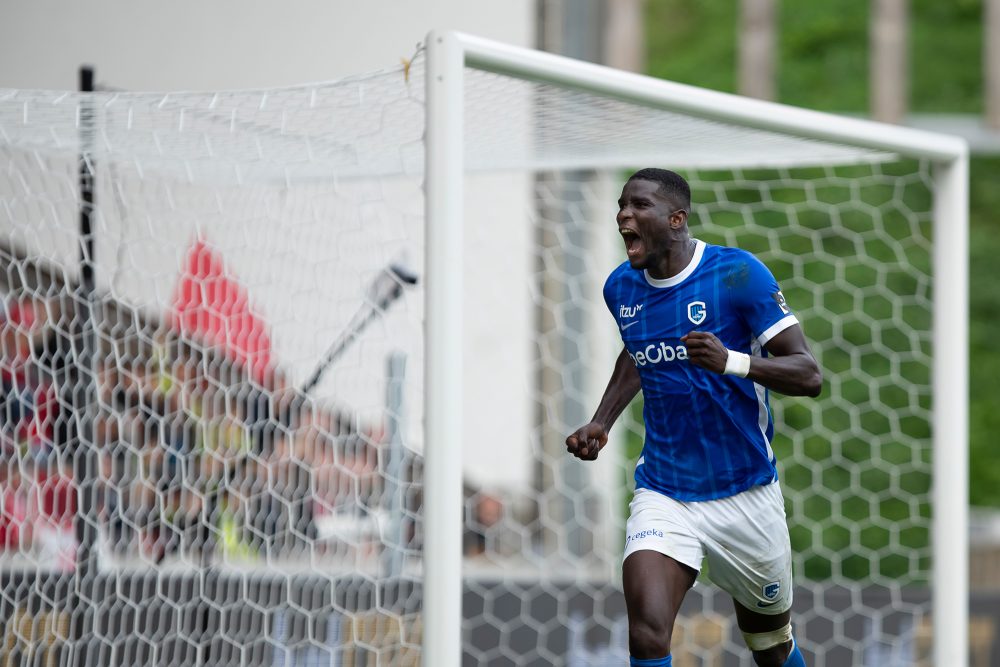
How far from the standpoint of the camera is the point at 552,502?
7.69 meters

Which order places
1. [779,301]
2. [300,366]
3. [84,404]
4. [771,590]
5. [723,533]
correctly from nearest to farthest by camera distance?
[779,301] → [723,533] → [771,590] → [84,404] → [300,366]

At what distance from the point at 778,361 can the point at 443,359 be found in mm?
845

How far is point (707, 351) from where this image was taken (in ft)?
7.84

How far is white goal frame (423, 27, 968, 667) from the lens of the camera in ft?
9.57

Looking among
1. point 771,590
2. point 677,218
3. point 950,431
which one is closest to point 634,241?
point 677,218

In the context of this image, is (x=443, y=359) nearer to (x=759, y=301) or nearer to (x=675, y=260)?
(x=675, y=260)

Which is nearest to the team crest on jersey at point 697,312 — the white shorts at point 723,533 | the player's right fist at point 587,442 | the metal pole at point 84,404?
the player's right fist at point 587,442

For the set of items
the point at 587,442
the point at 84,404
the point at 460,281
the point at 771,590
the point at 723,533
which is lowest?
the point at 771,590

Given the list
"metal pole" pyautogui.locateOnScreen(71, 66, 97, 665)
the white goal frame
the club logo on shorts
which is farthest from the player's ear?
"metal pole" pyautogui.locateOnScreen(71, 66, 97, 665)

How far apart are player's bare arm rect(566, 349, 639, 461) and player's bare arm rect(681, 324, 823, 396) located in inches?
10.9

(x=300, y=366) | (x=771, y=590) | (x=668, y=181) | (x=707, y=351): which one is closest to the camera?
(x=707, y=351)

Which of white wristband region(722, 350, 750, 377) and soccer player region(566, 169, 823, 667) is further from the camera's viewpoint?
soccer player region(566, 169, 823, 667)

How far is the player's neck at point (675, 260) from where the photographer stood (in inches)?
104

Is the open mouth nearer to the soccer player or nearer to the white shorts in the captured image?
the soccer player
